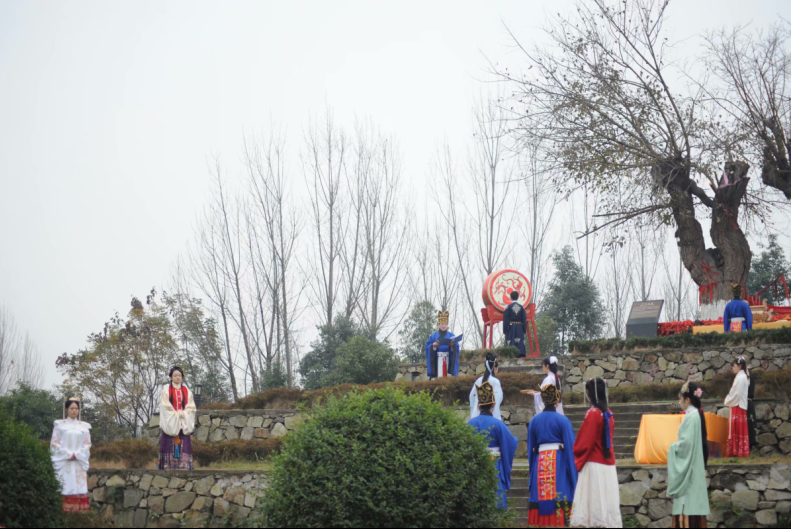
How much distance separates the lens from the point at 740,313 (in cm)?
1712

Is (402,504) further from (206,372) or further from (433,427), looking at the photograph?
(206,372)

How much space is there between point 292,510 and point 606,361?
12.9 meters

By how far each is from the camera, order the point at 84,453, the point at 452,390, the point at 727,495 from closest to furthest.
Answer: the point at 727,495
the point at 84,453
the point at 452,390

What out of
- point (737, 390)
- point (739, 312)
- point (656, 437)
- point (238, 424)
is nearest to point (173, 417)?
point (238, 424)

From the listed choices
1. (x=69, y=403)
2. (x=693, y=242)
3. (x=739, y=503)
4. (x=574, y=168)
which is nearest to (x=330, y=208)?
(x=574, y=168)

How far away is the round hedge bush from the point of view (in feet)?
22.0

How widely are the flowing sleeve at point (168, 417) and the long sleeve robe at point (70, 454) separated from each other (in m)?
1.62

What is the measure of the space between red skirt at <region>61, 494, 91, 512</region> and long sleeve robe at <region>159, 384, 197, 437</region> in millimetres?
1927

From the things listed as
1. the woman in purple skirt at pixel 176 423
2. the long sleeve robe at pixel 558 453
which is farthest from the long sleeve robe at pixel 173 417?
the long sleeve robe at pixel 558 453

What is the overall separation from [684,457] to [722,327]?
33.6 ft

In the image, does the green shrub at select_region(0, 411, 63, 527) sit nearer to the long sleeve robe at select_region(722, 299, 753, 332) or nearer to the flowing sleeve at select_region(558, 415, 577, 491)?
the flowing sleeve at select_region(558, 415, 577, 491)

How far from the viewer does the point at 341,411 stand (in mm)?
7422

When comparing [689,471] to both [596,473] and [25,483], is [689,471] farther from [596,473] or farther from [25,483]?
[25,483]

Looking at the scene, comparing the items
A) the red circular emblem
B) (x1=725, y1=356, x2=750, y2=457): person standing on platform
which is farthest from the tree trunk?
(x1=725, y1=356, x2=750, y2=457): person standing on platform
